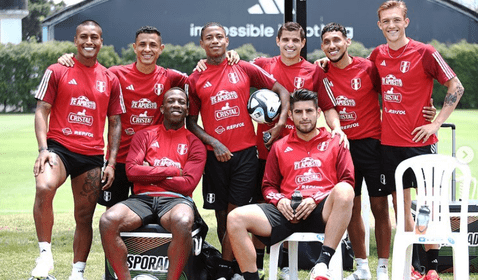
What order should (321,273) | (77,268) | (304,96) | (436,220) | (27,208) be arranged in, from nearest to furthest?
(321,273) → (436,220) → (304,96) → (77,268) → (27,208)

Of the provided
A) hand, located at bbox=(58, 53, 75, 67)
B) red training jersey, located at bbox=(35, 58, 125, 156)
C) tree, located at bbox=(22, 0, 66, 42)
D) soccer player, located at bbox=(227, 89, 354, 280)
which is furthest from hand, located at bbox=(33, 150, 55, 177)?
tree, located at bbox=(22, 0, 66, 42)

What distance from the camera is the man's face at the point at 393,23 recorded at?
13.6ft

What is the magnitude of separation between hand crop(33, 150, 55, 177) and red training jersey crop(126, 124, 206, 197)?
516 mm

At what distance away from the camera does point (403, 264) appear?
360 centimetres

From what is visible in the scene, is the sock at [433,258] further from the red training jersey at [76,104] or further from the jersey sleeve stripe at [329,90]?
the red training jersey at [76,104]

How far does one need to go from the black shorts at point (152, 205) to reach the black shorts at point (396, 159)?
1442 millimetres

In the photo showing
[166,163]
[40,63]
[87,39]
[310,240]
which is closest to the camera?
[310,240]

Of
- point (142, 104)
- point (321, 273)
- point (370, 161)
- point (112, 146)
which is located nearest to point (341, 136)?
point (370, 161)

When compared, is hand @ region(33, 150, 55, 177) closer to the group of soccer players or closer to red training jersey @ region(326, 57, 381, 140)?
the group of soccer players

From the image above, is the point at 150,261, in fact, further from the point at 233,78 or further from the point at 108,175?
the point at 233,78

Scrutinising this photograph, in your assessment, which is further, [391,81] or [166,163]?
[391,81]

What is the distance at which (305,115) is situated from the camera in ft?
12.6

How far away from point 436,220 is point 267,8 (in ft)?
13.1

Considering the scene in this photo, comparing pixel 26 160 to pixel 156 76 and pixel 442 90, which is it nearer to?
pixel 156 76
